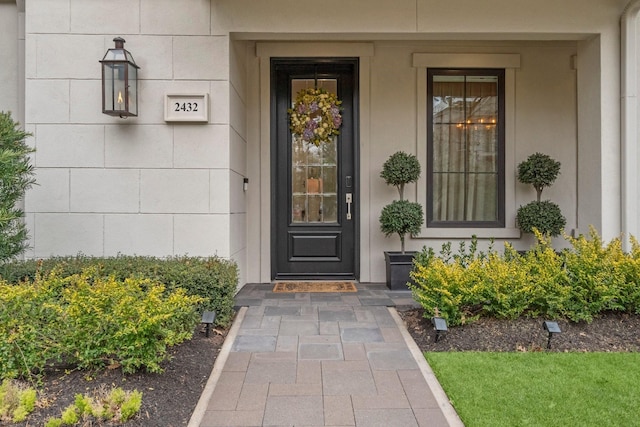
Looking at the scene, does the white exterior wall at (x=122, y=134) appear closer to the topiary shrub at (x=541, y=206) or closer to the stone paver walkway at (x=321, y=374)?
the stone paver walkway at (x=321, y=374)

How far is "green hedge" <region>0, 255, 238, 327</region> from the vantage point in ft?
10.9

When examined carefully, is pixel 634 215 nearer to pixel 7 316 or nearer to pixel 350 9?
pixel 350 9

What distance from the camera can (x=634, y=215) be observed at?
13.6 ft

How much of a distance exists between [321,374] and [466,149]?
3612mm

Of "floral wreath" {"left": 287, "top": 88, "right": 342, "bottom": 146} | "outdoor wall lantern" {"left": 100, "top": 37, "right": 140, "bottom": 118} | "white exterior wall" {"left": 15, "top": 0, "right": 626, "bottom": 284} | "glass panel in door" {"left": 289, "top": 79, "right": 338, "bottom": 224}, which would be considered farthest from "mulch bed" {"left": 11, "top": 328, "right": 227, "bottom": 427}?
"floral wreath" {"left": 287, "top": 88, "right": 342, "bottom": 146}

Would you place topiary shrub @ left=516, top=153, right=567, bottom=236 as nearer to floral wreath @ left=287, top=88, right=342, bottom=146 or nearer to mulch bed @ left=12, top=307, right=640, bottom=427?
mulch bed @ left=12, top=307, right=640, bottom=427

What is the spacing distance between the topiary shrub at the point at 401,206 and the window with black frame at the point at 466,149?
22.4 inches

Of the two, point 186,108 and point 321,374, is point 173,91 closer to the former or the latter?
point 186,108

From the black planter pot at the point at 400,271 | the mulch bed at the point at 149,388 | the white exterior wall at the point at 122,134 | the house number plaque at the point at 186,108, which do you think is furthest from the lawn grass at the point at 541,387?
the house number plaque at the point at 186,108

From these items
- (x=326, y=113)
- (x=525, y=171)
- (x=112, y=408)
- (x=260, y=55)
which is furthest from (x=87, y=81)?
(x=525, y=171)

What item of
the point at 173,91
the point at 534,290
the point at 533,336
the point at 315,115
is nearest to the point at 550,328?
the point at 533,336

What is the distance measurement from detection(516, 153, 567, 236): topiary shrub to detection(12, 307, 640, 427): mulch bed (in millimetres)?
1590

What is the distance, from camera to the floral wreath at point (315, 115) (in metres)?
5.14

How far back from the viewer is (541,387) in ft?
7.85
